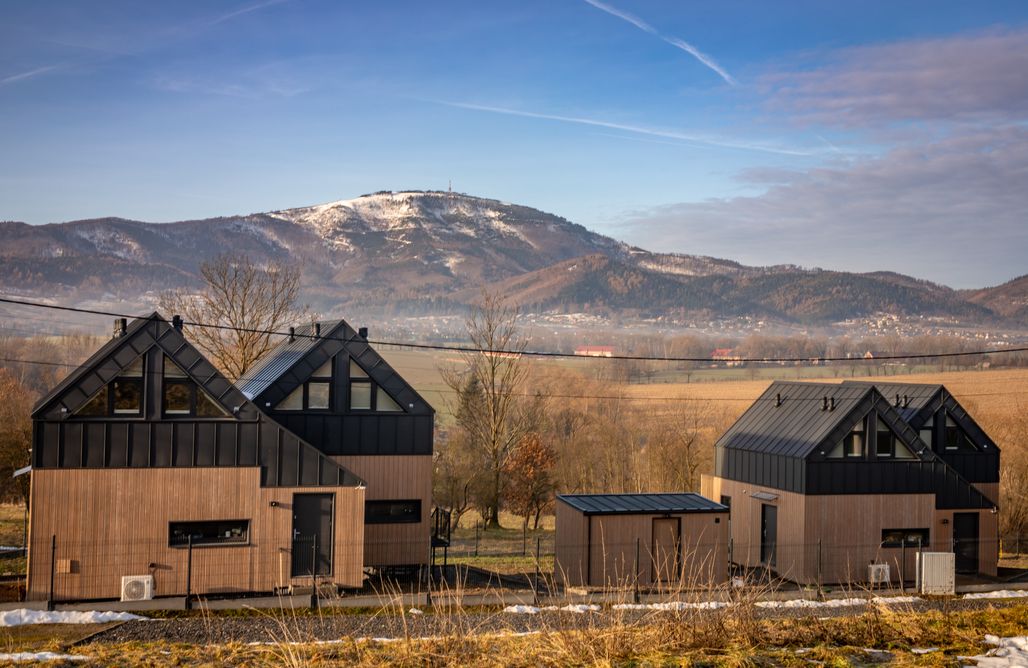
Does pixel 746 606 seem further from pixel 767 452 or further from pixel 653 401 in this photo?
pixel 653 401

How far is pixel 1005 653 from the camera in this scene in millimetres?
10664

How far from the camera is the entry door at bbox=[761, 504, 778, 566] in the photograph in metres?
28.0

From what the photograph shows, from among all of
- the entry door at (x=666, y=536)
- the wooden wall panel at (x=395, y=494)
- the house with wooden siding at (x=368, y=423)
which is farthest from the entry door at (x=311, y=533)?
the entry door at (x=666, y=536)

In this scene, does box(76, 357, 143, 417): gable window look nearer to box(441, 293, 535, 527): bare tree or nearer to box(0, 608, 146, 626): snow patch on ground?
box(0, 608, 146, 626): snow patch on ground

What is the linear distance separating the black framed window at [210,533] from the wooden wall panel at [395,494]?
4527mm

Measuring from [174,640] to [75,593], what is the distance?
5928 mm

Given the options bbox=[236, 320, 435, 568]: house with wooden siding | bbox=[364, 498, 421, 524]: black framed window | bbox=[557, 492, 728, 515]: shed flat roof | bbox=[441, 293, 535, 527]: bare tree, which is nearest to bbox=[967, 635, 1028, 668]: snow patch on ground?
bbox=[557, 492, 728, 515]: shed flat roof

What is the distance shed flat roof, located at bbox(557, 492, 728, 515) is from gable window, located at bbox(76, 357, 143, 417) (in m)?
10.4

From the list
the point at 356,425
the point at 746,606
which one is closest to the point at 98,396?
the point at 356,425

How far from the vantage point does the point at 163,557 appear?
21.3m

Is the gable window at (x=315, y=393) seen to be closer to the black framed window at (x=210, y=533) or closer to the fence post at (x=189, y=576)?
the black framed window at (x=210, y=533)

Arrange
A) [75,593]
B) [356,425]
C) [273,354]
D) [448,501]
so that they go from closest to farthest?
[75,593], [356,425], [273,354], [448,501]

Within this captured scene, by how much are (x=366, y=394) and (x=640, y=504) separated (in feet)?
25.6

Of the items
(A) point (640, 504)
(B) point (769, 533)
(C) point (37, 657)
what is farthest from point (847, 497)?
(C) point (37, 657)
